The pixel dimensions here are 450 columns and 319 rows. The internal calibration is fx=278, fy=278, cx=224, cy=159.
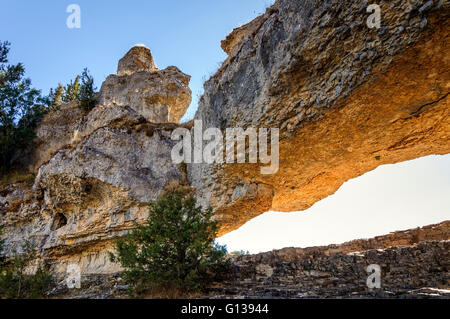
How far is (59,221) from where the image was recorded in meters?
12.2

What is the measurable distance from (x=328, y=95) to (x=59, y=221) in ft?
39.3

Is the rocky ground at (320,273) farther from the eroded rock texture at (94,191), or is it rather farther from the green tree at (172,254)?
the eroded rock texture at (94,191)

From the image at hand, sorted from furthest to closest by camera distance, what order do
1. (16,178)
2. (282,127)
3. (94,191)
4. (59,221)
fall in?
1. (16,178)
2. (59,221)
3. (94,191)
4. (282,127)

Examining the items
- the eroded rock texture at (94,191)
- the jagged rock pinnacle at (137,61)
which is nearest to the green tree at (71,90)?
the jagged rock pinnacle at (137,61)

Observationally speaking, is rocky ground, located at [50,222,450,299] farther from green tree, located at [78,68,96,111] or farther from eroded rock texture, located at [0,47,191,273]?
green tree, located at [78,68,96,111]

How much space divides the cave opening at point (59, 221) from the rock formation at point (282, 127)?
5 centimetres

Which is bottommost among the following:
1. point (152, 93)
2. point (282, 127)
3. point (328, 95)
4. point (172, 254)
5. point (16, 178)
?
point (172, 254)

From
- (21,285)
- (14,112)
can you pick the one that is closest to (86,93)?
(14,112)

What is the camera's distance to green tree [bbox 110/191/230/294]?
5.93 m

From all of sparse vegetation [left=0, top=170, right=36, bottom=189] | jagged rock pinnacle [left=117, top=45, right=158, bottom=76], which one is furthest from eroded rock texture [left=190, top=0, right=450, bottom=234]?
jagged rock pinnacle [left=117, top=45, right=158, bottom=76]

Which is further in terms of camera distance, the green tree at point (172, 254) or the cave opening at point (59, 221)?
the cave opening at point (59, 221)

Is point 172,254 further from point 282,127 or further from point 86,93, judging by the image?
point 86,93

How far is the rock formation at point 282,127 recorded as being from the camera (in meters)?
6.48
